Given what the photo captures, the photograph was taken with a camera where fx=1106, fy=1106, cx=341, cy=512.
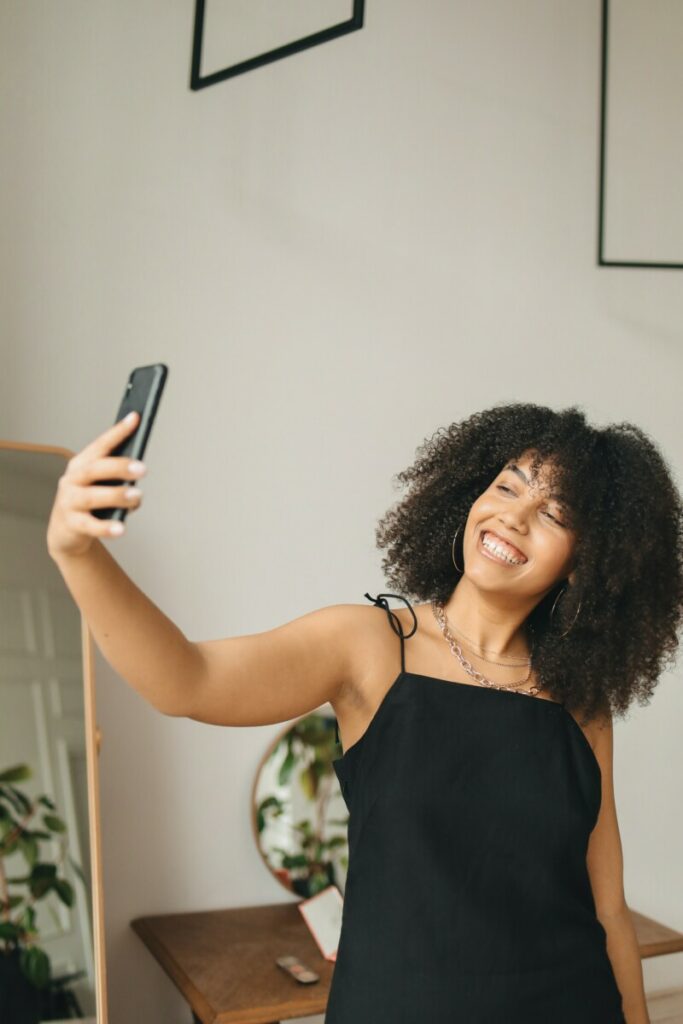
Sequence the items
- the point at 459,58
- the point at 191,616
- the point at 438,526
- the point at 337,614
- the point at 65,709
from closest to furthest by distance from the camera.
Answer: the point at 337,614 → the point at 438,526 → the point at 65,709 → the point at 191,616 → the point at 459,58

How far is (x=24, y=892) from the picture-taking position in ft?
6.10

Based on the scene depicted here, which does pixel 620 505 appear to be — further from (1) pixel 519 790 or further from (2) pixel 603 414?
(2) pixel 603 414

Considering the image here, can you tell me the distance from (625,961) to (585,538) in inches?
25.6

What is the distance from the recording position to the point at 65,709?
1968mm

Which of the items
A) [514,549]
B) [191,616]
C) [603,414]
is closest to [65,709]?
[191,616]

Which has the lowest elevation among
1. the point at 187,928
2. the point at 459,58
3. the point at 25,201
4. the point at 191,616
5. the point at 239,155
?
the point at 187,928

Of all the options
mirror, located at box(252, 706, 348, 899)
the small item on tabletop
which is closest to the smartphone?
the small item on tabletop

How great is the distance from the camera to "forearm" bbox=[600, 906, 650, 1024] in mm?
1671

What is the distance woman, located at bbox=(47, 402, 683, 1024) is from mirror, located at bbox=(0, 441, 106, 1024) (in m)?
0.60

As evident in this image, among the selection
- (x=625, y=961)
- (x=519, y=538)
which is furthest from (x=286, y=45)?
(x=625, y=961)

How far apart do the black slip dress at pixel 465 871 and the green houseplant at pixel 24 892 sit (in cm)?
61

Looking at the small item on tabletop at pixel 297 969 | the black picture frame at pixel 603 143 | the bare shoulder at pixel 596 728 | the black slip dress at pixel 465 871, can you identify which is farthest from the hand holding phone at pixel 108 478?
the black picture frame at pixel 603 143

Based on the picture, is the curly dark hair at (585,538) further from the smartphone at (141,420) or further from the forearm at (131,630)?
the smartphone at (141,420)

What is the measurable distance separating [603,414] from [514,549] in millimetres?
1592
